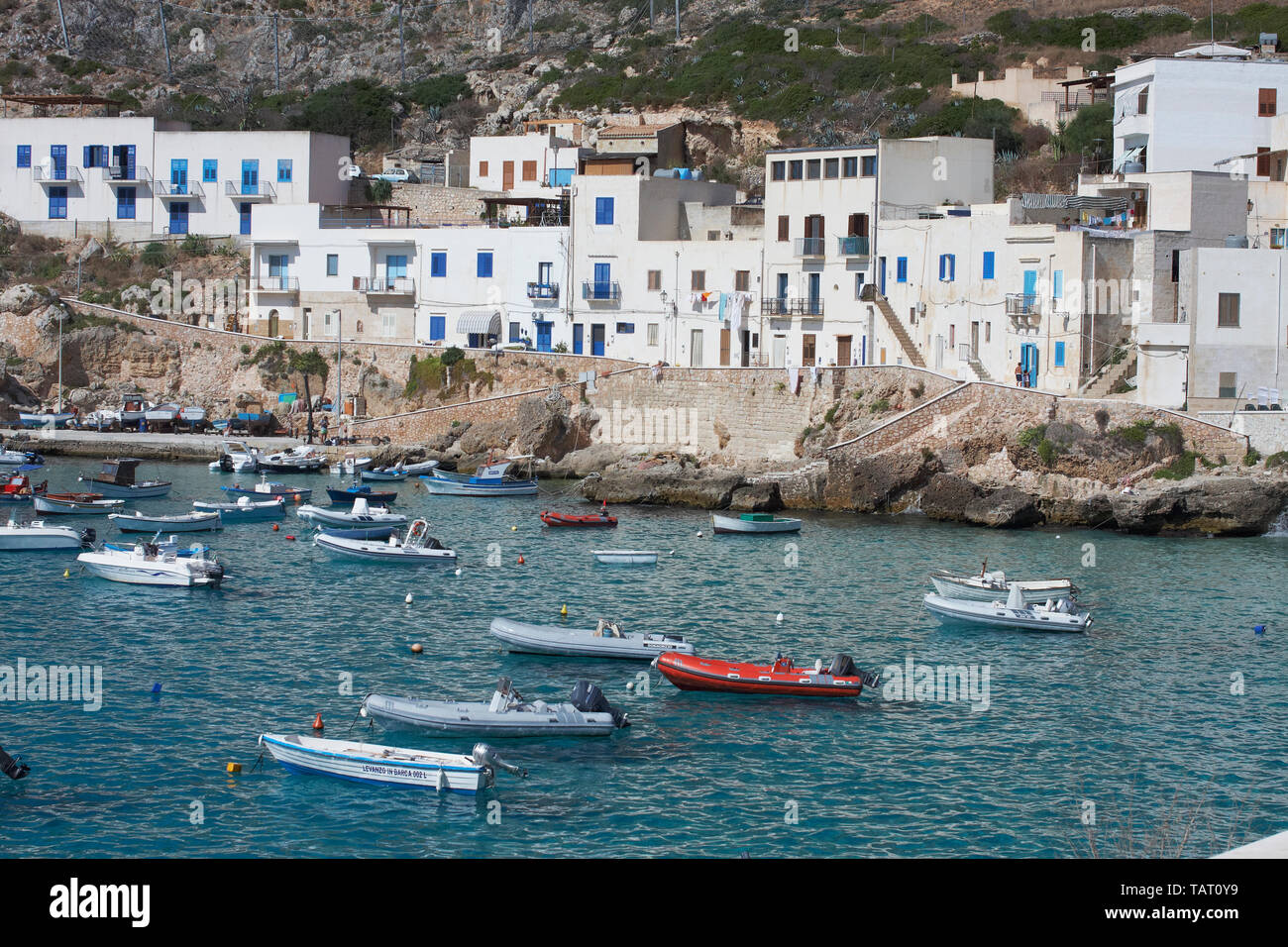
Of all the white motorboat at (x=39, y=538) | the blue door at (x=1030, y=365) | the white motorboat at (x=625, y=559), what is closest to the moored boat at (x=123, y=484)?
the white motorboat at (x=39, y=538)

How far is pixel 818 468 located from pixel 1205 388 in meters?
13.8

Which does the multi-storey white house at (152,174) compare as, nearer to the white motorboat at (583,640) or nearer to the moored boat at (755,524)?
the moored boat at (755,524)

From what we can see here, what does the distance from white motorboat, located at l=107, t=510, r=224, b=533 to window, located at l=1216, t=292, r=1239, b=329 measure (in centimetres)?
3487

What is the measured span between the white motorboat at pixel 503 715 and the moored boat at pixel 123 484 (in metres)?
30.5

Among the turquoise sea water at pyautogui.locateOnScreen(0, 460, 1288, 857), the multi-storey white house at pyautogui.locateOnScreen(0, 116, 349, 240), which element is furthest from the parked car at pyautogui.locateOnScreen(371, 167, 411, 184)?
the turquoise sea water at pyautogui.locateOnScreen(0, 460, 1288, 857)

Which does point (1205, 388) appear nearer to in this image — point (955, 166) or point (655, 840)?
point (955, 166)

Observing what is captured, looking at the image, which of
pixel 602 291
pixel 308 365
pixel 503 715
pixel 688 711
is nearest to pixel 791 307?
pixel 602 291

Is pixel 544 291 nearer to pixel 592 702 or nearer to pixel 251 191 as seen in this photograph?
pixel 251 191

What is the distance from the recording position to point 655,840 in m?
21.2

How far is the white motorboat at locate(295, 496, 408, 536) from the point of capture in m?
47.8

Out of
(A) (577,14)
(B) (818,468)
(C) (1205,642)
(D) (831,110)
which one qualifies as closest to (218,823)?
(C) (1205,642)

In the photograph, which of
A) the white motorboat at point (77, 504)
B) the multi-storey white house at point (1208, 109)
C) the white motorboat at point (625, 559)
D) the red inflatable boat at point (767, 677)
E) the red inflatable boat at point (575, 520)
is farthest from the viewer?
the multi-storey white house at point (1208, 109)

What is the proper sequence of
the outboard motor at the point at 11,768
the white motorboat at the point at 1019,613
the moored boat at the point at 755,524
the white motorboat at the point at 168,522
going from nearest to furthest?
the outboard motor at the point at 11,768, the white motorboat at the point at 1019,613, the white motorboat at the point at 168,522, the moored boat at the point at 755,524

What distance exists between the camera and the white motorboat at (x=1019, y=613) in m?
35.2
